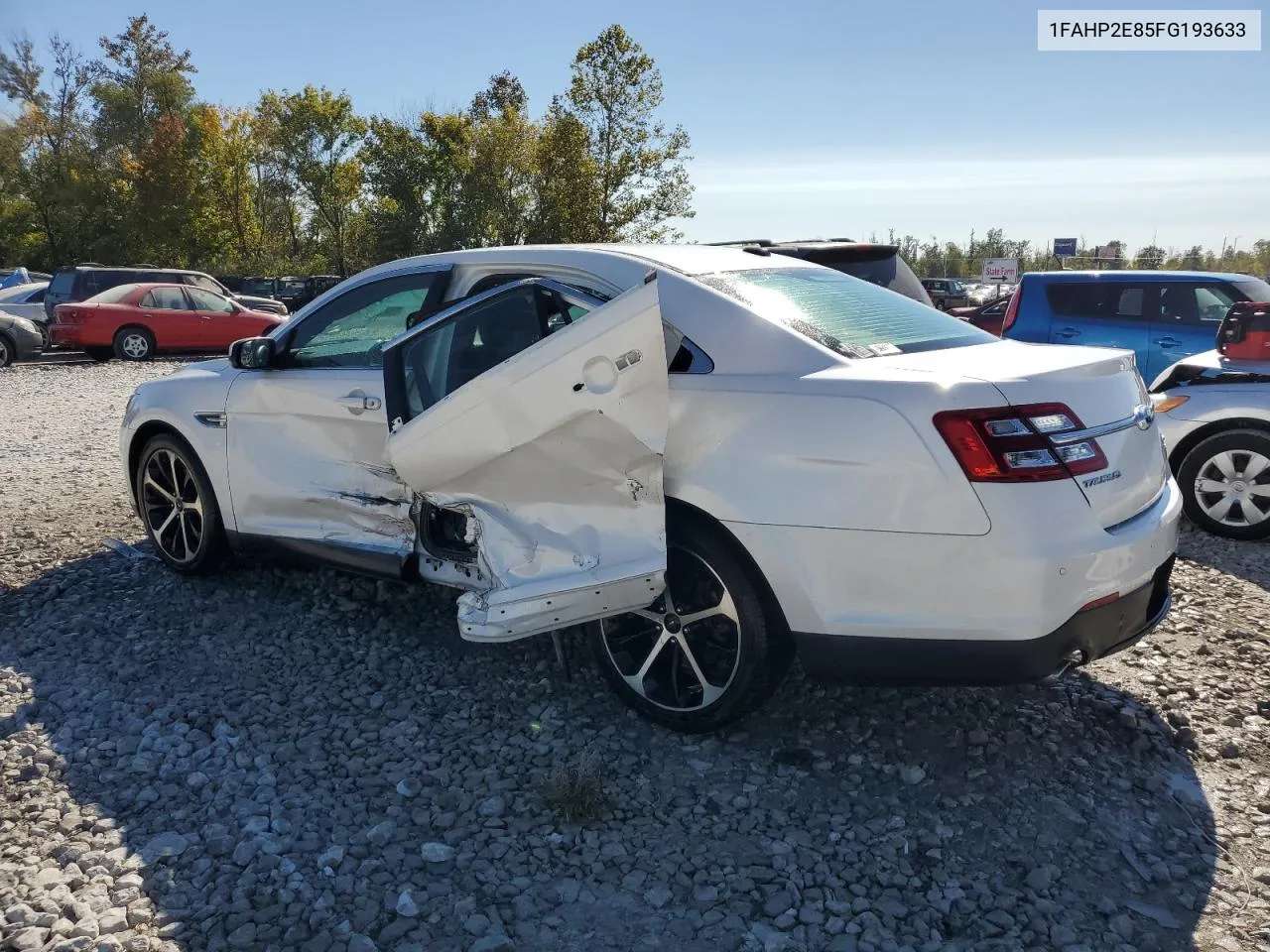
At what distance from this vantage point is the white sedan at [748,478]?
9.39 ft

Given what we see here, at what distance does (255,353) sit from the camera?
4.56 metres

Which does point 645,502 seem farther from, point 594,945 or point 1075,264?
point 1075,264

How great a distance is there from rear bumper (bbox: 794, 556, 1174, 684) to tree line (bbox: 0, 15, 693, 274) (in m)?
32.1

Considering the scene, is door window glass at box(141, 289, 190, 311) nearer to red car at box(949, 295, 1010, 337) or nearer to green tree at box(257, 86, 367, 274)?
red car at box(949, 295, 1010, 337)

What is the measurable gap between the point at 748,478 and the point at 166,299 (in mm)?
18453

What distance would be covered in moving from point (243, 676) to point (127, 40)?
56258 mm

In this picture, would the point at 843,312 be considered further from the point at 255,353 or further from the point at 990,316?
the point at 990,316

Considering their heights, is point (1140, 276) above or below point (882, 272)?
below

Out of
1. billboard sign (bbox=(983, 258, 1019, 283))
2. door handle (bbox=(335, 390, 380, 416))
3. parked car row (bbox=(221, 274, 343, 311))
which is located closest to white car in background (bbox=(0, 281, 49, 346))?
parked car row (bbox=(221, 274, 343, 311))

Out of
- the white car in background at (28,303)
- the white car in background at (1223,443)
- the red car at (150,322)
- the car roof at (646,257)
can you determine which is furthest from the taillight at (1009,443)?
the white car in background at (28,303)

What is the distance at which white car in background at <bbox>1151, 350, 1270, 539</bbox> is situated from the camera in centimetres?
598

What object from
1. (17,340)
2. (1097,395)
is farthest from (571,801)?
(17,340)

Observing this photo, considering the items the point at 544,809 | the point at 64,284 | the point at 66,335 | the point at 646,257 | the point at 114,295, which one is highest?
the point at 64,284

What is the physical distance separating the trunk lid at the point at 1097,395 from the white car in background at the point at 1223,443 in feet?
10.3
